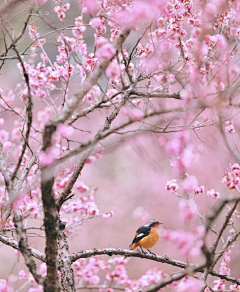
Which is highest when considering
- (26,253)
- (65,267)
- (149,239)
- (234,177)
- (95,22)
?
(95,22)

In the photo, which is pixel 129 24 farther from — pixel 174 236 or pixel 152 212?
pixel 152 212

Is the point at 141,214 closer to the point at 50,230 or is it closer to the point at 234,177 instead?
the point at 234,177

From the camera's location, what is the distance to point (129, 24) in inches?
108

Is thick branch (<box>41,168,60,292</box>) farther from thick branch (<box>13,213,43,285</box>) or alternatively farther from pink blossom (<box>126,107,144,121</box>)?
pink blossom (<box>126,107,144,121</box>)

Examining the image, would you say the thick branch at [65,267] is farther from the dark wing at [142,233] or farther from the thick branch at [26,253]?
the dark wing at [142,233]

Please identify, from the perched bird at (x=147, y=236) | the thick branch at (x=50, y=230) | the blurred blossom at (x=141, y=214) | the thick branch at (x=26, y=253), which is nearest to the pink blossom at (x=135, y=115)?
the thick branch at (x=50, y=230)

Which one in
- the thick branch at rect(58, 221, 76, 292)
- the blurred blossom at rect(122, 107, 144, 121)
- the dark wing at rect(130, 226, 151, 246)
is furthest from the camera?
the dark wing at rect(130, 226, 151, 246)

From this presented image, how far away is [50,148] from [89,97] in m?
3.52

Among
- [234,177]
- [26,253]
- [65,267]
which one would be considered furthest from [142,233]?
[26,253]

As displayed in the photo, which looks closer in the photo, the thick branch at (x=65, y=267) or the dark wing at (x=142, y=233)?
the thick branch at (x=65, y=267)

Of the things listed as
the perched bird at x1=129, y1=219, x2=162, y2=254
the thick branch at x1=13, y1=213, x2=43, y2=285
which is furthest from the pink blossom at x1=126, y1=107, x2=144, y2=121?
the perched bird at x1=129, y1=219, x2=162, y2=254

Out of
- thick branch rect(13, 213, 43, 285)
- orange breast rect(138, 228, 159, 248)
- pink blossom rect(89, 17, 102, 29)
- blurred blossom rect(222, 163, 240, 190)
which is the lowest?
thick branch rect(13, 213, 43, 285)

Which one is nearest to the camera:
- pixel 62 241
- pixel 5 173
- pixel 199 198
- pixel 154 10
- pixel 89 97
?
pixel 5 173

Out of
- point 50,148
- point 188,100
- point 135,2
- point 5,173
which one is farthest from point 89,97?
point 50,148
